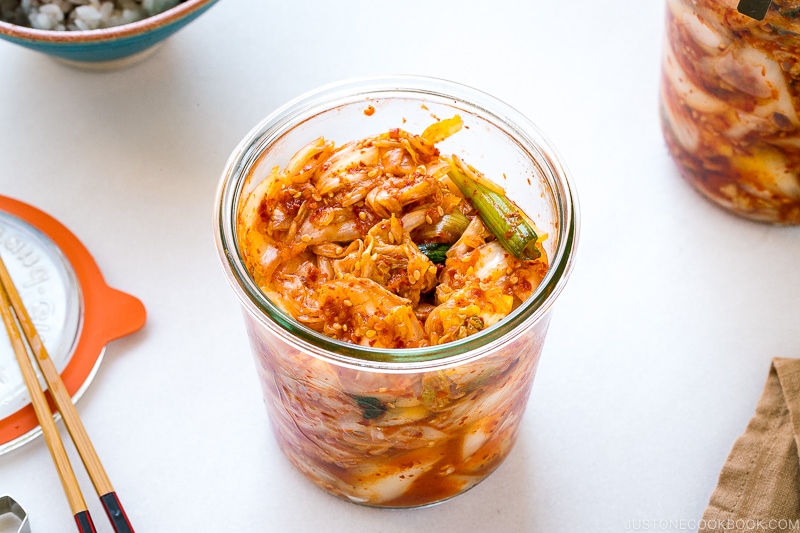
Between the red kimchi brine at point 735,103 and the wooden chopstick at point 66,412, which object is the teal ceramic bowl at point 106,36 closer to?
the wooden chopstick at point 66,412

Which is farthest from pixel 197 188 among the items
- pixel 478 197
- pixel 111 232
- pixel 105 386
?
pixel 478 197

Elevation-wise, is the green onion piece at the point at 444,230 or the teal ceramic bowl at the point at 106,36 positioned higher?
the teal ceramic bowl at the point at 106,36

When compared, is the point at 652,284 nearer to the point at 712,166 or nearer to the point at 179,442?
the point at 712,166

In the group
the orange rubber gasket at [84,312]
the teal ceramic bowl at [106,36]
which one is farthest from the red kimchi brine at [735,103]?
the orange rubber gasket at [84,312]

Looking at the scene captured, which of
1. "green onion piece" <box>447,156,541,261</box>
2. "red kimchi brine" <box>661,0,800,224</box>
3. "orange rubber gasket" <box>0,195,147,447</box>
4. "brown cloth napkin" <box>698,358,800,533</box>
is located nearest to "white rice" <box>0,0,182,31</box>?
"orange rubber gasket" <box>0,195,147,447</box>

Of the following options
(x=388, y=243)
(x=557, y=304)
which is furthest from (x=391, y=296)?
(x=557, y=304)

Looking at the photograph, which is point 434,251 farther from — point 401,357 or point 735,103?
point 735,103
